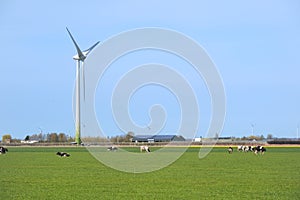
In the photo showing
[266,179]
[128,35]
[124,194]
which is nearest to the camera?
[124,194]

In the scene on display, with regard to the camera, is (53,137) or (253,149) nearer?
(253,149)

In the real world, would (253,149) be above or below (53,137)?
below

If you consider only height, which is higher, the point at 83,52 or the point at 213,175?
the point at 83,52

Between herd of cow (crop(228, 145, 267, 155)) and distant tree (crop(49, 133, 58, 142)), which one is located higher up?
distant tree (crop(49, 133, 58, 142))

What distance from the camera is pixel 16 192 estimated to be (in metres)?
18.3

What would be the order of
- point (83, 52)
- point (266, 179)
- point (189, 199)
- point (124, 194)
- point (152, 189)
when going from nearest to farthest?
point (189, 199), point (124, 194), point (152, 189), point (266, 179), point (83, 52)

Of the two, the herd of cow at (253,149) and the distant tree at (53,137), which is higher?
the distant tree at (53,137)

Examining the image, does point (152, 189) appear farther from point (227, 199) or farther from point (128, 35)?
point (128, 35)

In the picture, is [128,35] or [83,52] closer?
[128,35]

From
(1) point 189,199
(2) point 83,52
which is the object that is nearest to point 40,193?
(1) point 189,199

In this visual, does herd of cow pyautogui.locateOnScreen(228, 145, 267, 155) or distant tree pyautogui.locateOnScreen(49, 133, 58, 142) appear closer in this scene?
herd of cow pyautogui.locateOnScreen(228, 145, 267, 155)

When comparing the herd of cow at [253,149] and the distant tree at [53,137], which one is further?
the distant tree at [53,137]

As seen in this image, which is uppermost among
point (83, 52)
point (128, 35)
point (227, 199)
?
point (83, 52)

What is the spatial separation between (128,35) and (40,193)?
12.8 meters
